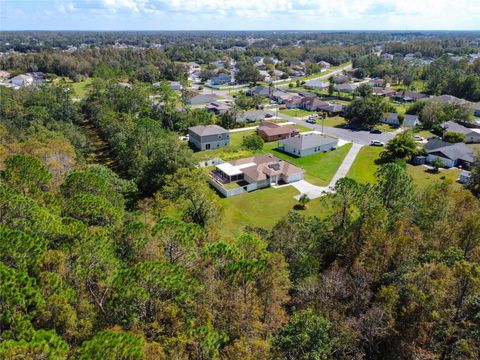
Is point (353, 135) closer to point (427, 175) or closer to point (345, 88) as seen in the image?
point (427, 175)

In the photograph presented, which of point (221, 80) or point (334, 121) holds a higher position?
point (334, 121)

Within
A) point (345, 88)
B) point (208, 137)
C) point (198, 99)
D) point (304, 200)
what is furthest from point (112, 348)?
point (345, 88)

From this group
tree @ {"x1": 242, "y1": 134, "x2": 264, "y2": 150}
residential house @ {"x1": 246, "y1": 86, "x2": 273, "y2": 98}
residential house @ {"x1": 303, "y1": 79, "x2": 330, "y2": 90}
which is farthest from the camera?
residential house @ {"x1": 303, "y1": 79, "x2": 330, "y2": 90}

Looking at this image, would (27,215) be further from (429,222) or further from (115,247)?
(429,222)

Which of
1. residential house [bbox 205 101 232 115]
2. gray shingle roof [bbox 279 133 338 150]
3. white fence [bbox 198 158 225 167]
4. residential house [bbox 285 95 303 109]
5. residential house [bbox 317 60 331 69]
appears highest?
gray shingle roof [bbox 279 133 338 150]

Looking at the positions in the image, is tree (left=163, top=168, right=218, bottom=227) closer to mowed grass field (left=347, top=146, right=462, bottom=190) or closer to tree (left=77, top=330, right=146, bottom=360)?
tree (left=77, top=330, right=146, bottom=360)

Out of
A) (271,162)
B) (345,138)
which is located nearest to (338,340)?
(271,162)

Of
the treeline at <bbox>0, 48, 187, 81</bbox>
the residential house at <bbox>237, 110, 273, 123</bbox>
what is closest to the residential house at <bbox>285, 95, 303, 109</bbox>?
the residential house at <bbox>237, 110, 273, 123</bbox>
